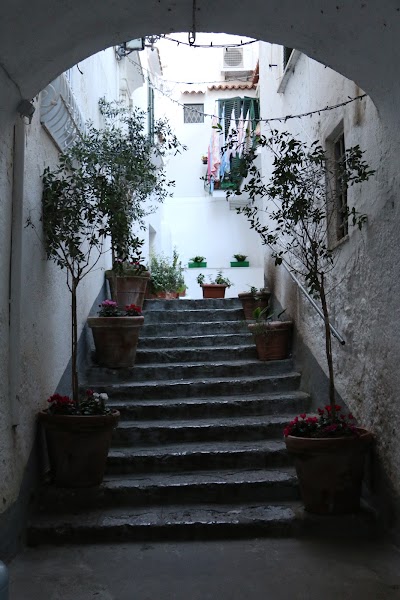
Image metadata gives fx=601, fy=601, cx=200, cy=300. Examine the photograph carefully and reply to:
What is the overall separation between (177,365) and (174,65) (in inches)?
486

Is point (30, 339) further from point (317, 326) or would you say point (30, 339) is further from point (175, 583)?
point (317, 326)

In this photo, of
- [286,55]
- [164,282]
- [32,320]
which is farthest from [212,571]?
[164,282]

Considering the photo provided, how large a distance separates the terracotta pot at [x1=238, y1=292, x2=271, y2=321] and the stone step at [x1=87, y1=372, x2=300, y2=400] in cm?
167

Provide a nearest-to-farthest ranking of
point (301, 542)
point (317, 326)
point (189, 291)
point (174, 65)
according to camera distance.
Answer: point (301, 542), point (317, 326), point (189, 291), point (174, 65)

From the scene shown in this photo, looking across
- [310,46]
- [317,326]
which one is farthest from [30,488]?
[310,46]

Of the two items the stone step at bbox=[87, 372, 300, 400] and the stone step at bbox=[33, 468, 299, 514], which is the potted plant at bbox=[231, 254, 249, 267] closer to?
the stone step at bbox=[87, 372, 300, 400]

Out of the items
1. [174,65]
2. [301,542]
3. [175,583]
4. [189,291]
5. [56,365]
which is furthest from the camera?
[174,65]

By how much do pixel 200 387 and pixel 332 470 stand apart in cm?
205

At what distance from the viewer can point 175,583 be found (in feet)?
10.3

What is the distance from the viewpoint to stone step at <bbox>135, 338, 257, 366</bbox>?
6.39 meters

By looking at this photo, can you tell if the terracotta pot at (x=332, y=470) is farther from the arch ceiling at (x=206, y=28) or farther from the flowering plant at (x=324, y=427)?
the arch ceiling at (x=206, y=28)

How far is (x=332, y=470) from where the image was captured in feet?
12.7

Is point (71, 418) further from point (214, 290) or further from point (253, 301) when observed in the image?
point (214, 290)

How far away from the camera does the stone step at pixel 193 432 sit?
4980 mm
